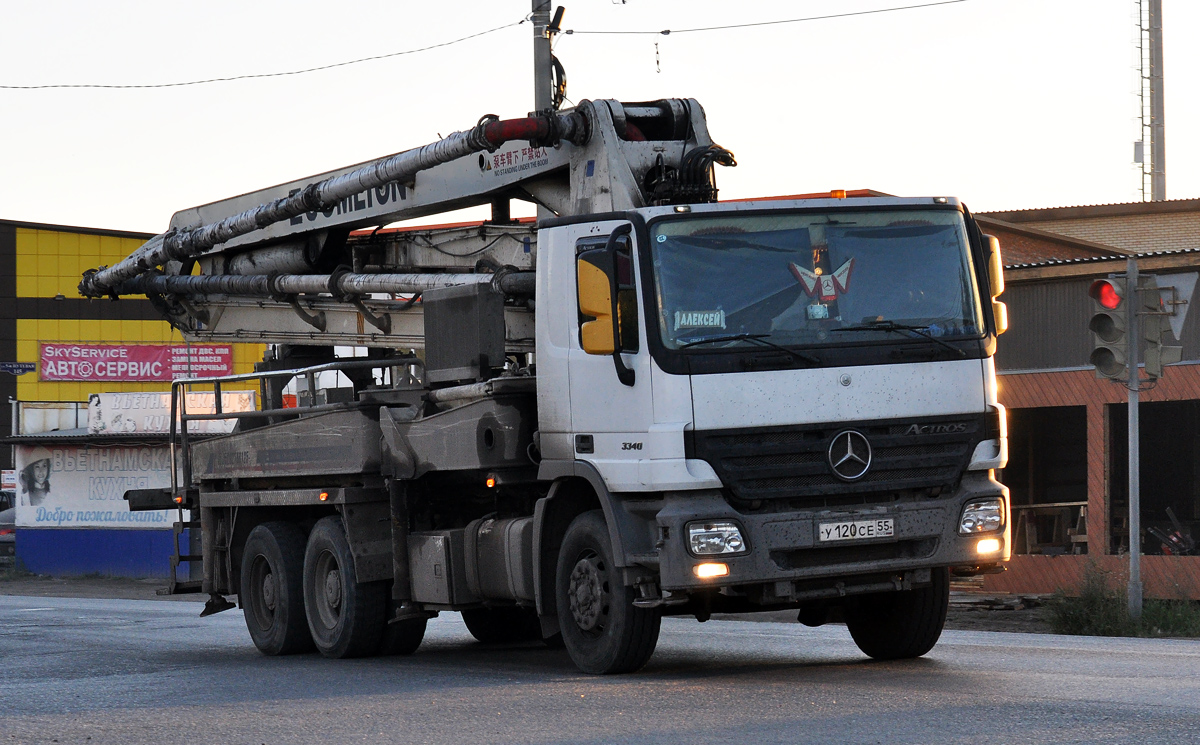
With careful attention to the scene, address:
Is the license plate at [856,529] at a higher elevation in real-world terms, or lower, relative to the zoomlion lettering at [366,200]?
lower

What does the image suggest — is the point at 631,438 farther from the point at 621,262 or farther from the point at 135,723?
the point at 135,723

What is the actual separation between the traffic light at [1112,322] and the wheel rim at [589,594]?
24.0ft

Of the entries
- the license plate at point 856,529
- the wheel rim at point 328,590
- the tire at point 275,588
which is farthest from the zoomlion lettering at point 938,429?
the tire at point 275,588

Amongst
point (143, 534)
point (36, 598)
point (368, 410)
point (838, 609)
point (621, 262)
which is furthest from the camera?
point (143, 534)

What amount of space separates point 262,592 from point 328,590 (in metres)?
1.26

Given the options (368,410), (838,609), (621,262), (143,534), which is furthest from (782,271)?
(143,534)

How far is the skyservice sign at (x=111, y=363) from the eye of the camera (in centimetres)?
5428

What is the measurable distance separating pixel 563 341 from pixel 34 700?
12.7 feet

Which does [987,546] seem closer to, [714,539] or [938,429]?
[938,429]

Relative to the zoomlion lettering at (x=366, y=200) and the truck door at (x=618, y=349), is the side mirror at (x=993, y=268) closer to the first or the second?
the truck door at (x=618, y=349)

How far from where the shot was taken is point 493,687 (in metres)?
9.85

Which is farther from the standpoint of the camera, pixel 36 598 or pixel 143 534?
pixel 143 534

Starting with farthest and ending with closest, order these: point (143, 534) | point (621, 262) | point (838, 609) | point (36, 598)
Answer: point (143, 534) < point (36, 598) < point (838, 609) < point (621, 262)

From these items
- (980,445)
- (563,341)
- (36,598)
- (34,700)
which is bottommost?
(36,598)
